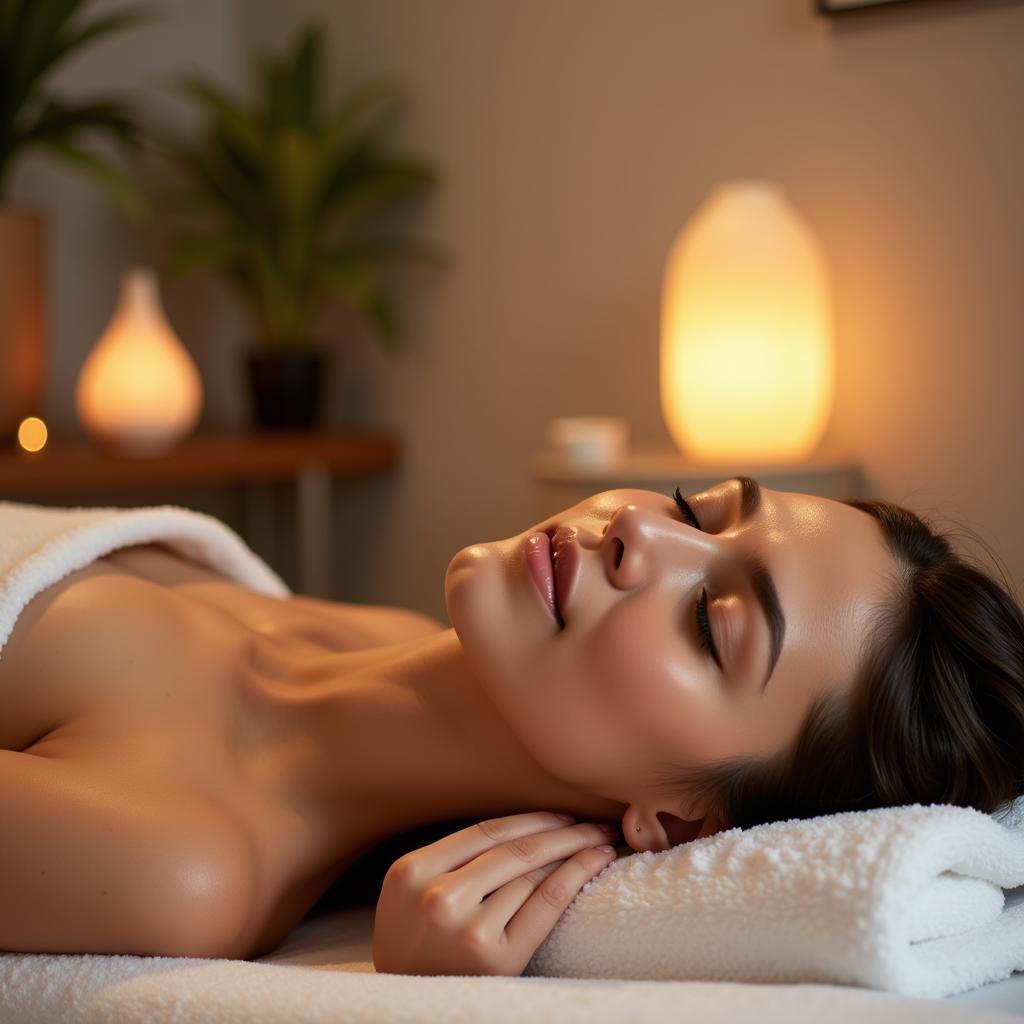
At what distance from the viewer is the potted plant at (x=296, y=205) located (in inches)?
129

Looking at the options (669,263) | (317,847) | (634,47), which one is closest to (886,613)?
(317,847)

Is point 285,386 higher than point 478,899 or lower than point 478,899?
higher

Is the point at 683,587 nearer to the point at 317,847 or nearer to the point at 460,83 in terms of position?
the point at 317,847

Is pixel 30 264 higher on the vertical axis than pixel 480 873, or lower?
higher

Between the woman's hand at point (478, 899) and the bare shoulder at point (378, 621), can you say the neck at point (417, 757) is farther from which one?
the bare shoulder at point (378, 621)

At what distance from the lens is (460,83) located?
10.8ft

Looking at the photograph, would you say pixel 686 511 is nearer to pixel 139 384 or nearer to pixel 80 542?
pixel 80 542

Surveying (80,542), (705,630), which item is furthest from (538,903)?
(80,542)

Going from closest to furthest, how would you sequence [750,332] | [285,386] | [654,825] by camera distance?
[654,825] → [750,332] → [285,386]

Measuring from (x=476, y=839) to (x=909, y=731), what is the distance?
395 mm

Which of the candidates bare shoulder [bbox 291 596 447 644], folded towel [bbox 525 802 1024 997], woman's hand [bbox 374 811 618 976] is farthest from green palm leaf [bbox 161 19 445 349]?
folded towel [bbox 525 802 1024 997]

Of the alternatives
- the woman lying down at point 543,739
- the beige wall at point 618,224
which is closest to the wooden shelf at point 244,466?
the beige wall at point 618,224

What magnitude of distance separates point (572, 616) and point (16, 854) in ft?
1.68

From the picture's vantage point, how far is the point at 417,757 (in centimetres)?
132
